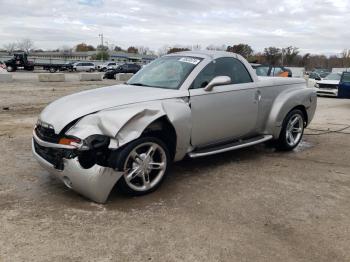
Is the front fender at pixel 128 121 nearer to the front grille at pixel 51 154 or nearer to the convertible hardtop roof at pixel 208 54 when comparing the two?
the front grille at pixel 51 154

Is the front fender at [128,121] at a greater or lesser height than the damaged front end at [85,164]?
greater

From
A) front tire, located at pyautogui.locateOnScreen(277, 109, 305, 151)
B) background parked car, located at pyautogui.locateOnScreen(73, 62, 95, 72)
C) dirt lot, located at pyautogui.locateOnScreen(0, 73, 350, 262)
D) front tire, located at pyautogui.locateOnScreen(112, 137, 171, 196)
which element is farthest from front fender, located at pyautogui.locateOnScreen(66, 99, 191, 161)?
background parked car, located at pyautogui.locateOnScreen(73, 62, 95, 72)

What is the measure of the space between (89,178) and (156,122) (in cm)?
105

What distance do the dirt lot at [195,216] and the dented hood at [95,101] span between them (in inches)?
35.8

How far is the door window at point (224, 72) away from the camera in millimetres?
5371

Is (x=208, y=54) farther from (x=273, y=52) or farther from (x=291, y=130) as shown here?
(x=273, y=52)

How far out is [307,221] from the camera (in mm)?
4121

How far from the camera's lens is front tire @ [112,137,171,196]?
4.34 m

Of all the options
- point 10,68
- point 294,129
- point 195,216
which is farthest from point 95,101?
point 10,68

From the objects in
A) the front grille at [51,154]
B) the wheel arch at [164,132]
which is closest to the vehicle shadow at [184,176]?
the wheel arch at [164,132]

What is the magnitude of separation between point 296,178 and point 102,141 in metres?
2.80

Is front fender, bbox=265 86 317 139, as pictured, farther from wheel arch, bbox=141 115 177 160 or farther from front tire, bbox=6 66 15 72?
front tire, bbox=6 66 15 72

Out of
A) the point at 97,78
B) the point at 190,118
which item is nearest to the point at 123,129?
the point at 190,118

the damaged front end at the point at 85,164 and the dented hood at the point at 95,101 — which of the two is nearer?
the damaged front end at the point at 85,164
